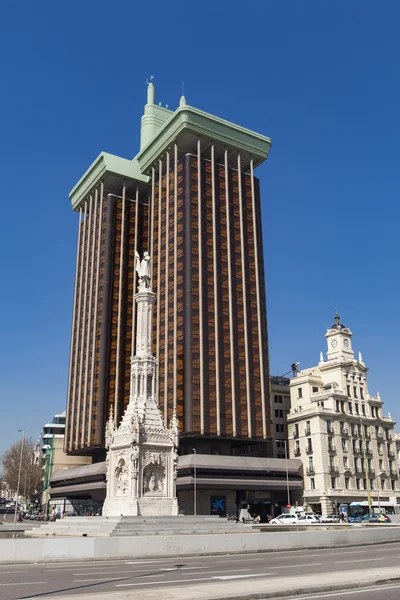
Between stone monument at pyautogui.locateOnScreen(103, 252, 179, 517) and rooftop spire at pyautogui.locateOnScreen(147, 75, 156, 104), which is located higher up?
rooftop spire at pyautogui.locateOnScreen(147, 75, 156, 104)

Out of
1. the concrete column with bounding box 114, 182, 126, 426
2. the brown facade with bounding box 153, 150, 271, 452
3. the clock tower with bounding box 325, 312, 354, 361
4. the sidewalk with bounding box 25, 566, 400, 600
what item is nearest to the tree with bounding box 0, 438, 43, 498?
the concrete column with bounding box 114, 182, 126, 426

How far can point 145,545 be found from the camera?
28.2 metres

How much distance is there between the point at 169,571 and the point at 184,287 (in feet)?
250

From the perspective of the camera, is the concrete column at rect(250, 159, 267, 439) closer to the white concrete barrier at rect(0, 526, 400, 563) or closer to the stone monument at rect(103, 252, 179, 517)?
the stone monument at rect(103, 252, 179, 517)

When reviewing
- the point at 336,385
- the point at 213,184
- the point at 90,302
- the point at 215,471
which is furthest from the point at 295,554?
the point at 90,302

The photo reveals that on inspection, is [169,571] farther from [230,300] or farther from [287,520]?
[230,300]

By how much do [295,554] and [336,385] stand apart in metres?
76.0

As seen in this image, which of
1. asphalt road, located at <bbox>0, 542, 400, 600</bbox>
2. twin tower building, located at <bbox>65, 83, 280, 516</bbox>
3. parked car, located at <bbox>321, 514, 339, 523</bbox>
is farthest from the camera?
twin tower building, located at <bbox>65, 83, 280, 516</bbox>

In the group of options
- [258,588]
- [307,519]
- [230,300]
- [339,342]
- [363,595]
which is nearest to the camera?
[363,595]

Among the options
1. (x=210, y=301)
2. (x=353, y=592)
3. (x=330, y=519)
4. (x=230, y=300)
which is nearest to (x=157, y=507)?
(x=353, y=592)

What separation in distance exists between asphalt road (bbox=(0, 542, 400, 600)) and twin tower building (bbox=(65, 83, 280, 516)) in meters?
61.1

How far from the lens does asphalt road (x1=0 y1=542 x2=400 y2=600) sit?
17031 mm

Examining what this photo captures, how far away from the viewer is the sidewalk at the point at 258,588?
14.6m

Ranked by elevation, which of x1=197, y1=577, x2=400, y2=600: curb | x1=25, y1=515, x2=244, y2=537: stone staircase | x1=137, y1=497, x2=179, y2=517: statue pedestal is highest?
x1=137, y1=497, x2=179, y2=517: statue pedestal
